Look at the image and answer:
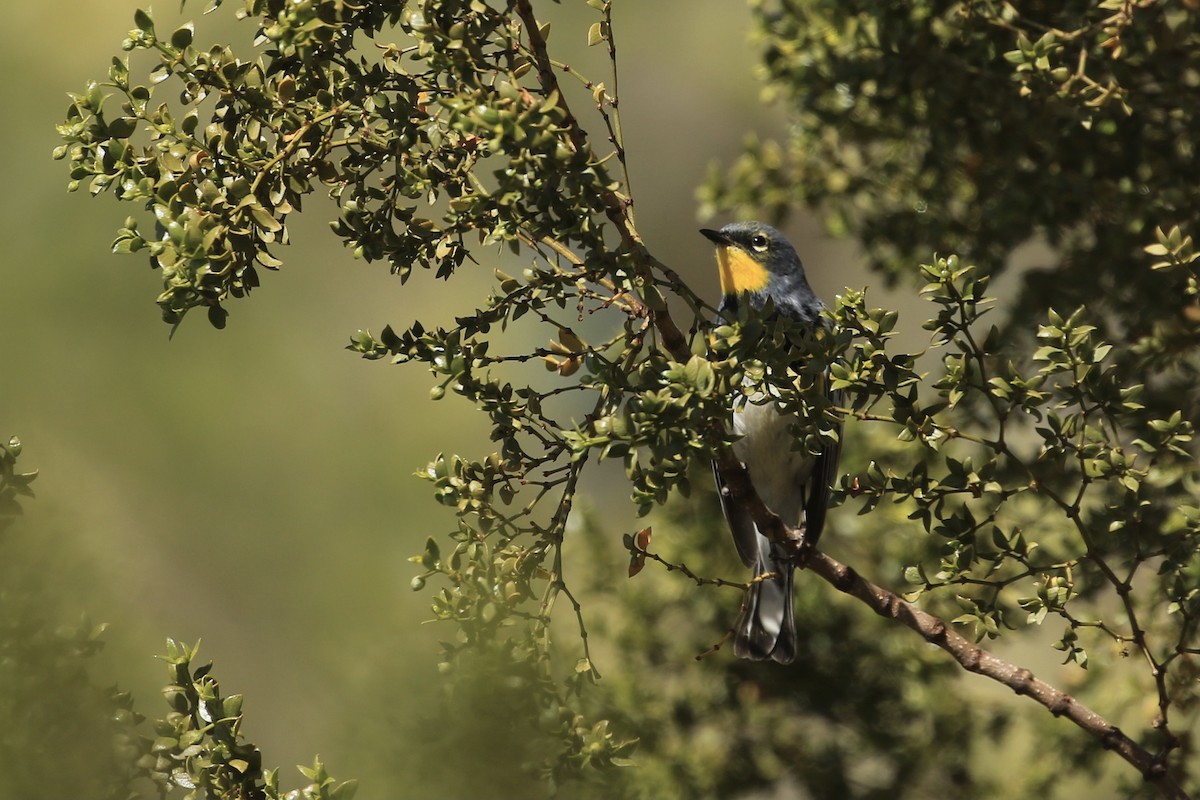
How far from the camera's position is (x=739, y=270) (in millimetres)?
3682

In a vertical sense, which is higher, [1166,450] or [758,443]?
[758,443]

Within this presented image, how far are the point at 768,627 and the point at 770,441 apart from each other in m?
0.87

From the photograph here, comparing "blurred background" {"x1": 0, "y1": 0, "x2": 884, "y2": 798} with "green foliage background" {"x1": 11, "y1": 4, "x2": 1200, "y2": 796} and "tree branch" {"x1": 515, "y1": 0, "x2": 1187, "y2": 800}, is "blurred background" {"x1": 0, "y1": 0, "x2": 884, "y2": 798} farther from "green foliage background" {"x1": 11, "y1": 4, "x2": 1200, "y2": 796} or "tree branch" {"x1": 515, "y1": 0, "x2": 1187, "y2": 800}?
"tree branch" {"x1": 515, "y1": 0, "x2": 1187, "y2": 800}

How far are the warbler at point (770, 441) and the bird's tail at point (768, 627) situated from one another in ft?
0.04

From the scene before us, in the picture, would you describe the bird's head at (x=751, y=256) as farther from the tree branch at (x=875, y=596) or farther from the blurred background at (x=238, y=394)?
the tree branch at (x=875, y=596)

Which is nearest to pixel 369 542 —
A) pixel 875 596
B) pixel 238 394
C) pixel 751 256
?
pixel 238 394

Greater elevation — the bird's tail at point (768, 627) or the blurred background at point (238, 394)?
the blurred background at point (238, 394)

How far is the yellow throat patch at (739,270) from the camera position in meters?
3.64

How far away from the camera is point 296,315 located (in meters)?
7.15

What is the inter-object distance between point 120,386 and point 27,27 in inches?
91.3

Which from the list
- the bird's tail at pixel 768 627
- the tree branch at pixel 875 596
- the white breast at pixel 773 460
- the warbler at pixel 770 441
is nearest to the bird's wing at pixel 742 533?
the warbler at pixel 770 441

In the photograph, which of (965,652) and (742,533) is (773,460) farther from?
(965,652)

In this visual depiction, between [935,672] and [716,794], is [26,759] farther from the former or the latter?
[935,672]

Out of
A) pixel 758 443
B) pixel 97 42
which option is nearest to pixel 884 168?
pixel 758 443
